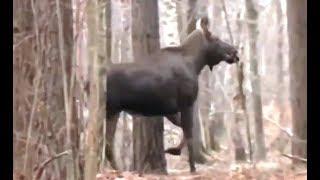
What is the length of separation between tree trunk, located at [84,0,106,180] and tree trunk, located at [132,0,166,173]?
0.48 ft

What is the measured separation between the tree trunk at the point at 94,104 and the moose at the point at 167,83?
1.4 inches

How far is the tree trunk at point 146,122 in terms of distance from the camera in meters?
3.09

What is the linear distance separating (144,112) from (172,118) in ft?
0.38

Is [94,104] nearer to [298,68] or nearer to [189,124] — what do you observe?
[189,124]

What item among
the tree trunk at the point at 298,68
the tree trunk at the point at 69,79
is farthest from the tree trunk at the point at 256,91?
A: the tree trunk at the point at 69,79

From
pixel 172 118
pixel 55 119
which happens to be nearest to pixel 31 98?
pixel 55 119

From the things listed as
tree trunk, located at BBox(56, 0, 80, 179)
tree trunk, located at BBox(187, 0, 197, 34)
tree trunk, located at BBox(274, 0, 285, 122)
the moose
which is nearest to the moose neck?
the moose

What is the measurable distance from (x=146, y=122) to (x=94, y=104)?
0.72 ft

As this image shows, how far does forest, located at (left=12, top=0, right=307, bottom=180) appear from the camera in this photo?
121 inches

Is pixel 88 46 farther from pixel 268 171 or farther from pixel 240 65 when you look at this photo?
pixel 268 171

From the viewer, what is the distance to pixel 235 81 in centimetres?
309

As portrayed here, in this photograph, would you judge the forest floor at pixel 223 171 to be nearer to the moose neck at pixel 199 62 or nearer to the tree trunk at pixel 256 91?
the tree trunk at pixel 256 91

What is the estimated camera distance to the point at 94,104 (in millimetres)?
3098

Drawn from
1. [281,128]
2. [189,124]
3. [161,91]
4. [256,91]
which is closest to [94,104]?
[161,91]
